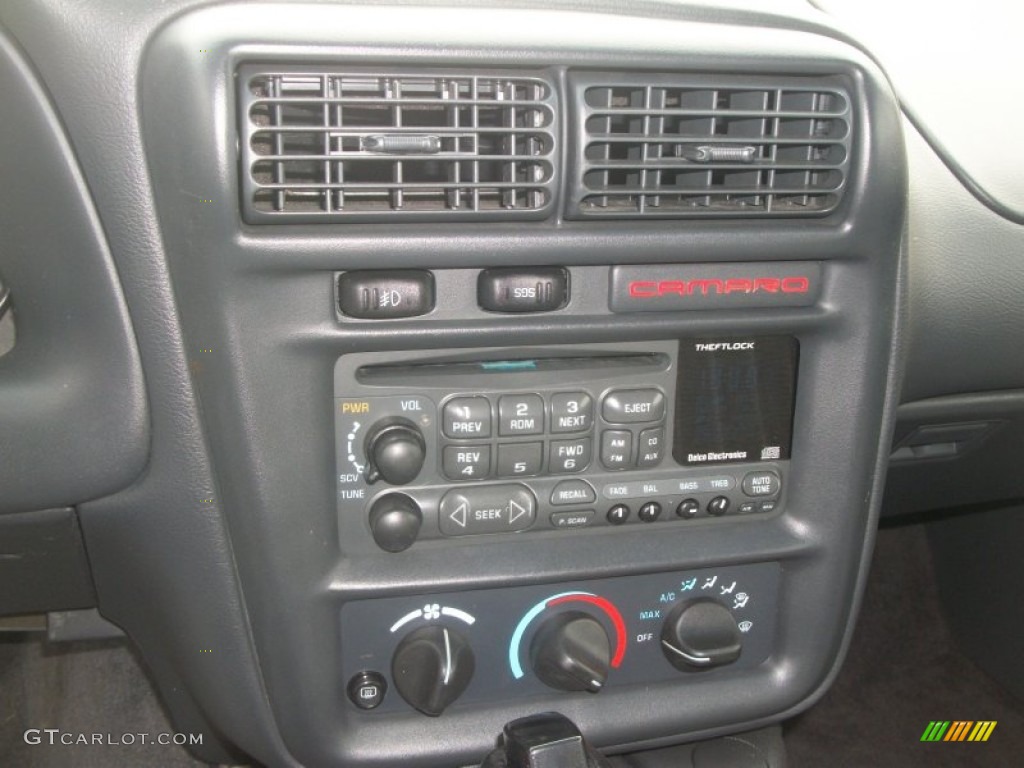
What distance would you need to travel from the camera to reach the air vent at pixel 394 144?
0.77m

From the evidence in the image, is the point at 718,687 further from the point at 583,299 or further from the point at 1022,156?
the point at 1022,156

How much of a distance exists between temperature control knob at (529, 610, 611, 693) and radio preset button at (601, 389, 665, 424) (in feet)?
0.64

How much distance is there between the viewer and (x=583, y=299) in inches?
35.4

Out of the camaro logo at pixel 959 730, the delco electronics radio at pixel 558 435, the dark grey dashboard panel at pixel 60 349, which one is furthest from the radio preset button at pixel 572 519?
the camaro logo at pixel 959 730

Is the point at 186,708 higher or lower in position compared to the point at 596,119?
lower

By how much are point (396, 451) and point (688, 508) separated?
0.98ft

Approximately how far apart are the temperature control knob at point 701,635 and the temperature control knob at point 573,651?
8 cm

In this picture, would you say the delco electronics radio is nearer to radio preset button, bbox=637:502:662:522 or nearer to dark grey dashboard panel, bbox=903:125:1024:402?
radio preset button, bbox=637:502:662:522

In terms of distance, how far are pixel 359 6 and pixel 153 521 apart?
47 centimetres

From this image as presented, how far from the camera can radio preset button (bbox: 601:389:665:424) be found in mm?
948

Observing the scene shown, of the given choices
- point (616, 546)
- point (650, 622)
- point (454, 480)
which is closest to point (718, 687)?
point (650, 622)

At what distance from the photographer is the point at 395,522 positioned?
90 centimetres

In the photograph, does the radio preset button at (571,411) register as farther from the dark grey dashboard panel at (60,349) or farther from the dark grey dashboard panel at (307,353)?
the dark grey dashboard panel at (60,349)

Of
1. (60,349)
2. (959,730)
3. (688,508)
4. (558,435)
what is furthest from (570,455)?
(959,730)
